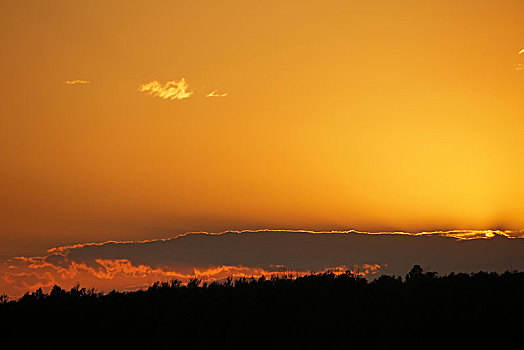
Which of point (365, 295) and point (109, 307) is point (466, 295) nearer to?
point (365, 295)

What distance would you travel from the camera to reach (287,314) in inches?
791

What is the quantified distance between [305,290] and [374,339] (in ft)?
14.9

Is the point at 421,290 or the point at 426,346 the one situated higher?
the point at 421,290

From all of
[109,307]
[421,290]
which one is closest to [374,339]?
[421,290]

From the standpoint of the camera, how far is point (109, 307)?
958 inches

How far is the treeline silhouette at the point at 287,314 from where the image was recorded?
1725cm

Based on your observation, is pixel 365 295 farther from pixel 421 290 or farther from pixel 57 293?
pixel 57 293

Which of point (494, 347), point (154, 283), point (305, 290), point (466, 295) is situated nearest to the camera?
point (494, 347)

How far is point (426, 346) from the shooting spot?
1664cm

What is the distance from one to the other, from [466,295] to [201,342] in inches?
323

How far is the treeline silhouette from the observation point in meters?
17.2

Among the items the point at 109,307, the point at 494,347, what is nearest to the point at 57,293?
the point at 109,307

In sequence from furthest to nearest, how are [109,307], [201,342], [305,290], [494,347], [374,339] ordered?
[109,307] < [305,290] < [201,342] < [374,339] < [494,347]

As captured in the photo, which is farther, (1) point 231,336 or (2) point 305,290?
(2) point 305,290
